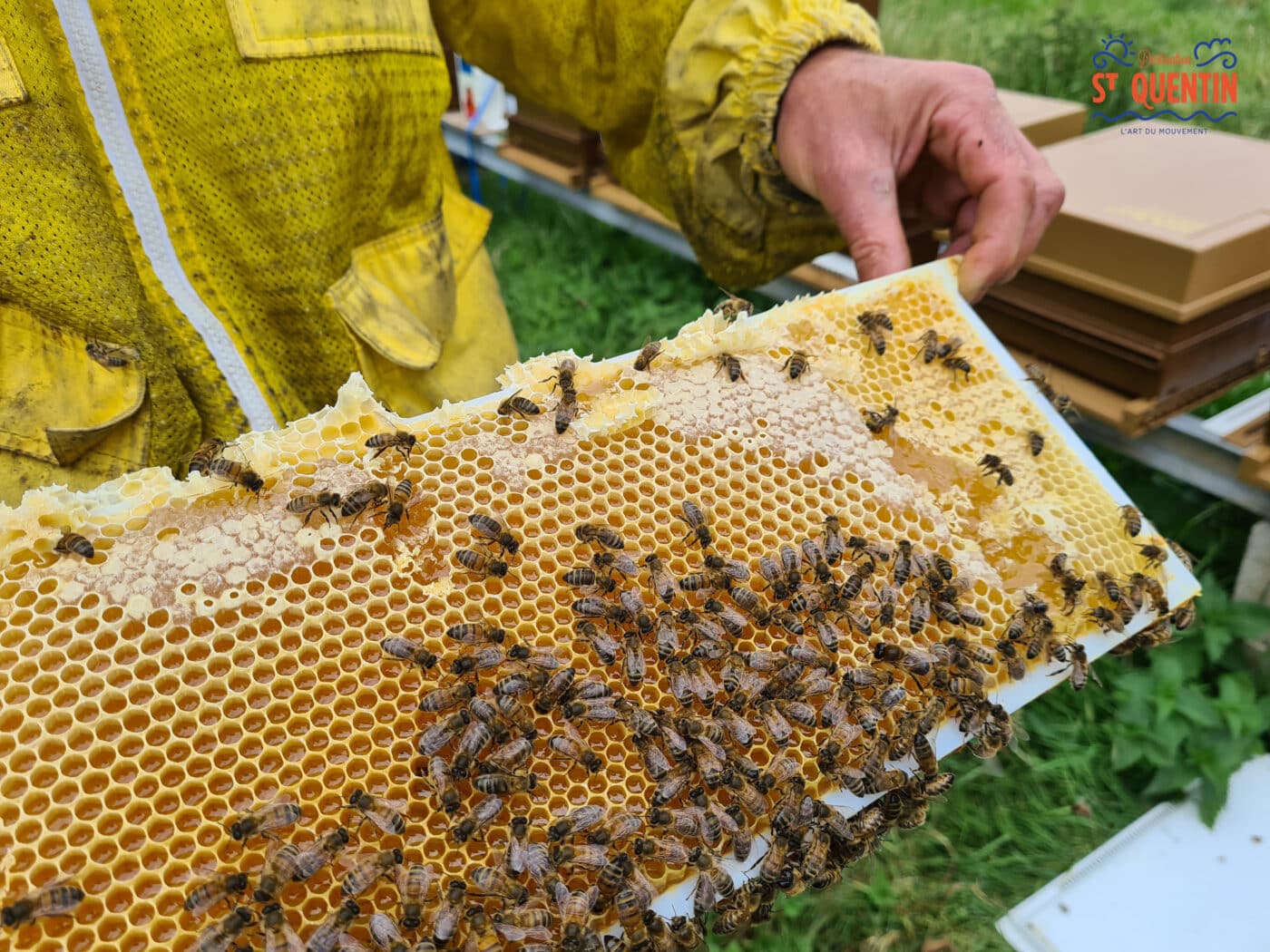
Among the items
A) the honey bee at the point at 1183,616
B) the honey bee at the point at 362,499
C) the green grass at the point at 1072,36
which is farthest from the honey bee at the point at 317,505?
the green grass at the point at 1072,36

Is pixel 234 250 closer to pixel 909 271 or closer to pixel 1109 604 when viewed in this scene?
pixel 909 271

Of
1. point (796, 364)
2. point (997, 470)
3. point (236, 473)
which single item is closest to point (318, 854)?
point (236, 473)

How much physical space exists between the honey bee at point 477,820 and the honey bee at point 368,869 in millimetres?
102

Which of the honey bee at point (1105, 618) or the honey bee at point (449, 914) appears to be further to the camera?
the honey bee at point (1105, 618)

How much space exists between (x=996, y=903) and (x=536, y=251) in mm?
6372

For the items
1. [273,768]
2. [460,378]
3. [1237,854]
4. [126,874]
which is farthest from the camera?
[1237,854]

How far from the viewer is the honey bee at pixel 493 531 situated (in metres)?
1.75

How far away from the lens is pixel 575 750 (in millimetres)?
1609

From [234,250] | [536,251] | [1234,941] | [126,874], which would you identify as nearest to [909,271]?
[234,250]

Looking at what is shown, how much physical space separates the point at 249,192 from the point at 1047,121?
4.77 meters

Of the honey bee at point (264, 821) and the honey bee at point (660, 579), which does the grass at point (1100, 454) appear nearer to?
the honey bee at point (660, 579)

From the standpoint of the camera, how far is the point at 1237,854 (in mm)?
3379

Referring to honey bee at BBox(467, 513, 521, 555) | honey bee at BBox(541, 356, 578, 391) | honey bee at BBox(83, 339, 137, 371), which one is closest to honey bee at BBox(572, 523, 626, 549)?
honey bee at BBox(467, 513, 521, 555)

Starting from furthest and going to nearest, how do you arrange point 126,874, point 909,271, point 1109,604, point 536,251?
1. point 536,251
2. point 909,271
3. point 1109,604
4. point 126,874
